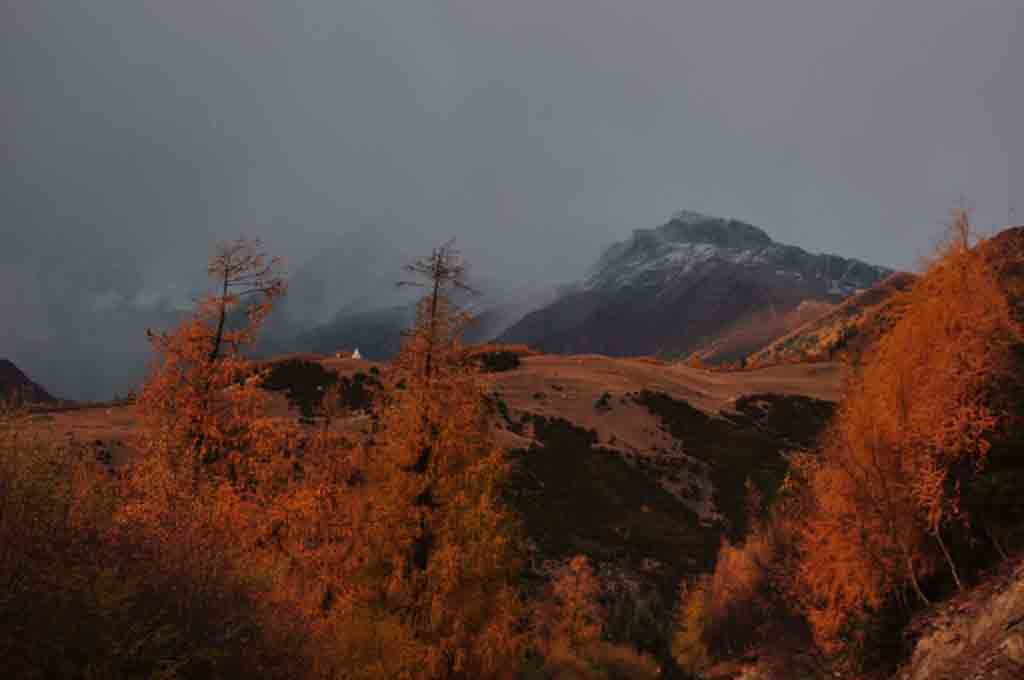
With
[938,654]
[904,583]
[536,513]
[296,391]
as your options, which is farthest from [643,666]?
[296,391]

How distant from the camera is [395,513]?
41.8 ft

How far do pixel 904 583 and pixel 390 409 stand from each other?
13.6 metres

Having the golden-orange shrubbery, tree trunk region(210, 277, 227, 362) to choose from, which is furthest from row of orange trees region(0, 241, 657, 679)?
the golden-orange shrubbery

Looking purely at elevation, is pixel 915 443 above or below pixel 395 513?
above

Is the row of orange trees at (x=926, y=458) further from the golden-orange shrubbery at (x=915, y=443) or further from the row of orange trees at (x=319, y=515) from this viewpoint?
the row of orange trees at (x=319, y=515)

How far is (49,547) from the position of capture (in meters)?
5.58

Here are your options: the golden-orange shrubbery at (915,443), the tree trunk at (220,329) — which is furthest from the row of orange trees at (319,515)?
the golden-orange shrubbery at (915,443)

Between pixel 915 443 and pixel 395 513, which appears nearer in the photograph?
pixel 395 513

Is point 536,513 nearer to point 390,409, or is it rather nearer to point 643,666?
point 643,666

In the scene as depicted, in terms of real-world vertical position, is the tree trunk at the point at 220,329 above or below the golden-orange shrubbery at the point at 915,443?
above

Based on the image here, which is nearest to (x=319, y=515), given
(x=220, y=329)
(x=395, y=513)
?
(x=395, y=513)

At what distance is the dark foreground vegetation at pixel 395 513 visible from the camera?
608 cm

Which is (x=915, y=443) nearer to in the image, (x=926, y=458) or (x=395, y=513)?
(x=926, y=458)

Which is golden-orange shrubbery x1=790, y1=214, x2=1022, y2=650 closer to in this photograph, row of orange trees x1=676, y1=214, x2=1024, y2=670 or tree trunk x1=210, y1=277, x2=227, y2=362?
row of orange trees x1=676, y1=214, x2=1024, y2=670
